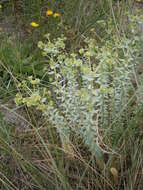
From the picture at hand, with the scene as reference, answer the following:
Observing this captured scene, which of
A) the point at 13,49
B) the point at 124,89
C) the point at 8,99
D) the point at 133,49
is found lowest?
the point at 8,99

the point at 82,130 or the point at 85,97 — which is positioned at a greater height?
the point at 85,97

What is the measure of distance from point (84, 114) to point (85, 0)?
1388mm

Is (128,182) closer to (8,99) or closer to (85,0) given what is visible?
(8,99)

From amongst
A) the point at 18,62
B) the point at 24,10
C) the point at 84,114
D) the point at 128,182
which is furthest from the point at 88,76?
the point at 24,10

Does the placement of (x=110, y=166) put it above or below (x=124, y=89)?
below

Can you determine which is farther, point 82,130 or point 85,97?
point 82,130

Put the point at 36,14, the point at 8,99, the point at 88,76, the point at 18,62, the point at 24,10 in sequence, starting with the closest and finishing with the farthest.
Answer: the point at 88,76 < the point at 8,99 < the point at 18,62 < the point at 36,14 < the point at 24,10

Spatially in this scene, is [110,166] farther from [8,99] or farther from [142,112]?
[8,99]

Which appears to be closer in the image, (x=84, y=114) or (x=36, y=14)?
(x=84, y=114)

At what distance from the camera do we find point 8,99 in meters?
1.90

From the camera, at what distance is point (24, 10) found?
102 inches

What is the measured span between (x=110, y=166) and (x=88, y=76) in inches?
15.1

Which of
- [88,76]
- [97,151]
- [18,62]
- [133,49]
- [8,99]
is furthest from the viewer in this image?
[18,62]

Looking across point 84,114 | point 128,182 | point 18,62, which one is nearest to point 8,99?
point 18,62
